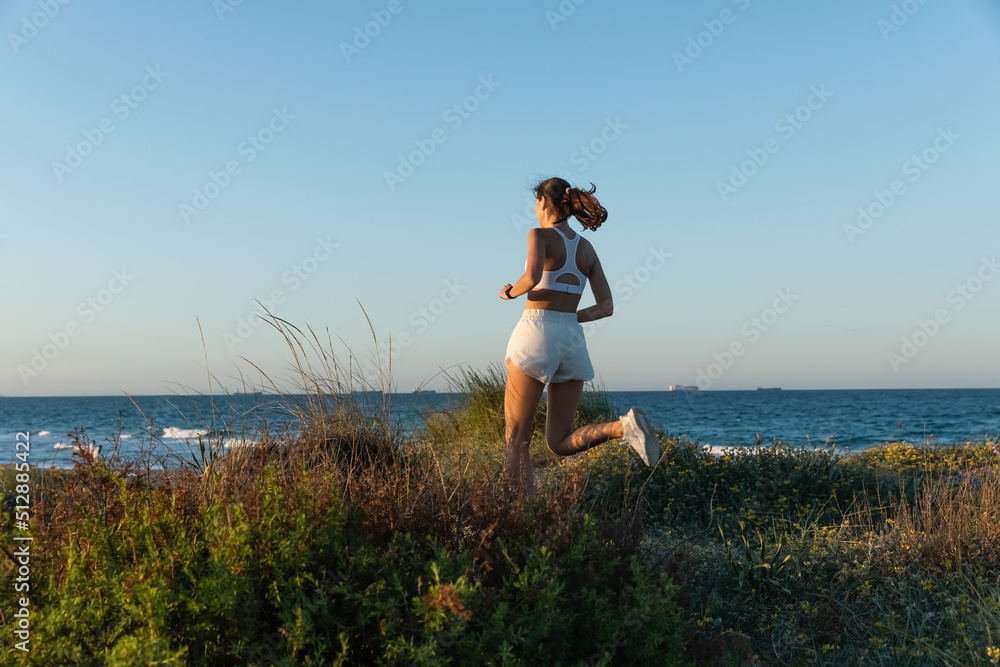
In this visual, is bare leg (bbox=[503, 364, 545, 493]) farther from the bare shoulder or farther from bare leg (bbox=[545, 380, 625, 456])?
the bare shoulder

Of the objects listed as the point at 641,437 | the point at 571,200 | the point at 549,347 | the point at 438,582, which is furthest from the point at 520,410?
the point at 438,582

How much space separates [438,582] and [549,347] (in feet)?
8.32

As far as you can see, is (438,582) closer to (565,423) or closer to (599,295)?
(565,423)

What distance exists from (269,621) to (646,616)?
46.0 inches

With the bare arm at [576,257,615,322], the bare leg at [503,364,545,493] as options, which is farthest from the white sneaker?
the bare arm at [576,257,615,322]

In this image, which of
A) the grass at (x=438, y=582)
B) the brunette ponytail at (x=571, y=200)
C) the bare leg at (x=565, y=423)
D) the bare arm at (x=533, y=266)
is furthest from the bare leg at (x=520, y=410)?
the brunette ponytail at (x=571, y=200)

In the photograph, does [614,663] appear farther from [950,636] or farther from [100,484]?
[100,484]

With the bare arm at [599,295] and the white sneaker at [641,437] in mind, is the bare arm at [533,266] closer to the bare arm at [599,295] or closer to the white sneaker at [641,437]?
the bare arm at [599,295]

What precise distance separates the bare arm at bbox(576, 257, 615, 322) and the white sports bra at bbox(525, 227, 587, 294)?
0.24 m

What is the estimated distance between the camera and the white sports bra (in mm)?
4316

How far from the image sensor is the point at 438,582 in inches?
70.8

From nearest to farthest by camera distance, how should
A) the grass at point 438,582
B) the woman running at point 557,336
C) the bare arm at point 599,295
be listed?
the grass at point 438,582
the woman running at point 557,336
the bare arm at point 599,295

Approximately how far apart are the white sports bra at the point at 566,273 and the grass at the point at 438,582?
1478 millimetres

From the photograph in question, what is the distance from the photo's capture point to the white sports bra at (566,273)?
432 cm
